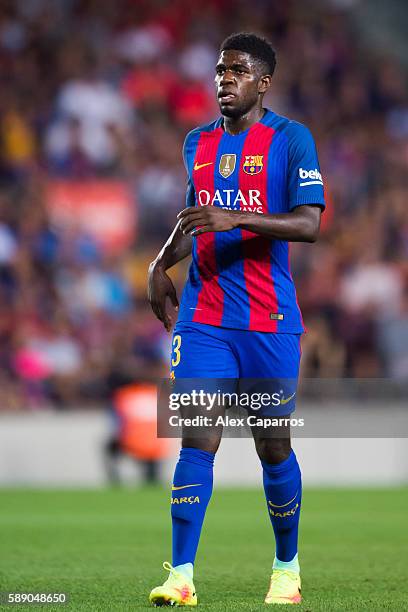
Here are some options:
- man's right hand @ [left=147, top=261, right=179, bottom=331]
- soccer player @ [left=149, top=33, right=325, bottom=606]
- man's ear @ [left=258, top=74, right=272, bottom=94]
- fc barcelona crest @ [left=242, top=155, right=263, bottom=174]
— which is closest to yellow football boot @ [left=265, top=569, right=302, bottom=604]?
soccer player @ [left=149, top=33, right=325, bottom=606]

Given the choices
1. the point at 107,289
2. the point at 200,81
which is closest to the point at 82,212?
the point at 107,289

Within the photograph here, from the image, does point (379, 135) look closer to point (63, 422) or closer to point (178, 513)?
point (63, 422)

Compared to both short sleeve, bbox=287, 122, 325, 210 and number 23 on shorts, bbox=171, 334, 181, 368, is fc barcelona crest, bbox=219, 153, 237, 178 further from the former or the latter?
number 23 on shorts, bbox=171, 334, 181, 368

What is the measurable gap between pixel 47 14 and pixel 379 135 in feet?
15.1

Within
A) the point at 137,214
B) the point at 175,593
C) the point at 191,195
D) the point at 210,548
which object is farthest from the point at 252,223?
the point at 137,214

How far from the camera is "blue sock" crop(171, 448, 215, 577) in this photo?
4918mm

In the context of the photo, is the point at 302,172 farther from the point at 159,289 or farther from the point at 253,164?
the point at 159,289

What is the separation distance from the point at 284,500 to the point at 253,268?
943 mm

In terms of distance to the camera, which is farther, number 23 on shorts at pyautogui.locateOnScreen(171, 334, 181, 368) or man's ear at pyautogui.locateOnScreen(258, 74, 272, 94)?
man's ear at pyautogui.locateOnScreen(258, 74, 272, 94)

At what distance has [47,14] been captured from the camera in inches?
667

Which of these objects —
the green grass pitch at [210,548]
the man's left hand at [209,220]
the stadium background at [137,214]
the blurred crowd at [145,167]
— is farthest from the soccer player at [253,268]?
the blurred crowd at [145,167]

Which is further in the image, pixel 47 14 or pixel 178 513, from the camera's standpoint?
pixel 47 14

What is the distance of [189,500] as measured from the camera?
495 centimetres

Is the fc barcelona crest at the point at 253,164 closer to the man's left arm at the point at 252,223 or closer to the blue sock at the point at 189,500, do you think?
the man's left arm at the point at 252,223
